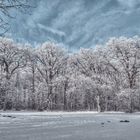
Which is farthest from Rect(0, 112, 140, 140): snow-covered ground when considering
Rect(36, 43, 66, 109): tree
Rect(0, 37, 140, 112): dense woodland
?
Rect(36, 43, 66, 109): tree

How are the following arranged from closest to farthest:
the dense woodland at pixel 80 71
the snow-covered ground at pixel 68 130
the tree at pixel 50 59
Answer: the snow-covered ground at pixel 68 130
the dense woodland at pixel 80 71
the tree at pixel 50 59

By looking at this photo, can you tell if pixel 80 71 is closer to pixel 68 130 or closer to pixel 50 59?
pixel 50 59

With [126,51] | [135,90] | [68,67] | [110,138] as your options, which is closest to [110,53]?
[126,51]

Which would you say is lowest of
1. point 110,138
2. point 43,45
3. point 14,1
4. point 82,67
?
point 110,138

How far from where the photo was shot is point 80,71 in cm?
5497

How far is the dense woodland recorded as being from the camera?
44688mm

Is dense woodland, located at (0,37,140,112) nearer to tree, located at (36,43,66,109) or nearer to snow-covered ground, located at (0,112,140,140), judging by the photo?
tree, located at (36,43,66,109)

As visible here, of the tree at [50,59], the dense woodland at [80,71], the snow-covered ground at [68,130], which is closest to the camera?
the snow-covered ground at [68,130]

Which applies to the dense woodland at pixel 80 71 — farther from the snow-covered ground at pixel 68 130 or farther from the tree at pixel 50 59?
the snow-covered ground at pixel 68 130

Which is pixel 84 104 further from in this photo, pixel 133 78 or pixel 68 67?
pixel 133 78

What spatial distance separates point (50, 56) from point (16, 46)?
7457mm

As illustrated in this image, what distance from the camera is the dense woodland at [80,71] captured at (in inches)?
1759

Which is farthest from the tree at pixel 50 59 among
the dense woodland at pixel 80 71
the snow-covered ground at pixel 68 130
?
the snow-covered ground at pixel 68 130

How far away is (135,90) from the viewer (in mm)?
43281
